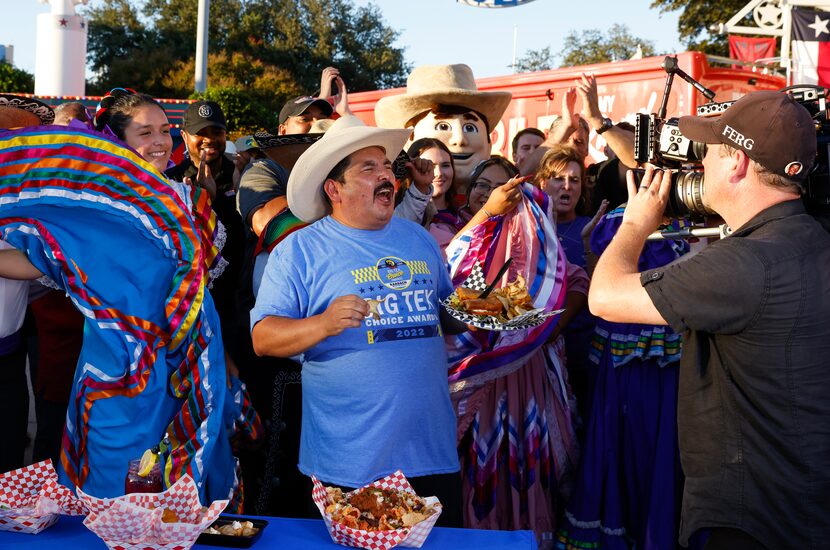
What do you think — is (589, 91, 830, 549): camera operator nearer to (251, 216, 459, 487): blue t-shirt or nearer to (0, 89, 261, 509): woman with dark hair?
(251, 216, 459, 487): blue t-shirt

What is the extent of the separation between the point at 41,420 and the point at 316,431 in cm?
147

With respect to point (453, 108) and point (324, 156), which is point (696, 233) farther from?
point (453, 108)

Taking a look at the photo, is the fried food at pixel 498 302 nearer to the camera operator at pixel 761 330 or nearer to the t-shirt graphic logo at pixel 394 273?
the t-shirt graphic logo at pixel 394 273

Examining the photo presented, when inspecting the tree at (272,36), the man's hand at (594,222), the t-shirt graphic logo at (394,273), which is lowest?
the t-shirt graphic logo at (394,273)

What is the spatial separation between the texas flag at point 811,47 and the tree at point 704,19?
12249mm

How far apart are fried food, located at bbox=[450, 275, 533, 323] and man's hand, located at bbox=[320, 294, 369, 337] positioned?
48 centimetres

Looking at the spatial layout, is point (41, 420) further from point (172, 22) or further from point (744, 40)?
point (172, 22)

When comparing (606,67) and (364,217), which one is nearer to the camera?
(364,217)

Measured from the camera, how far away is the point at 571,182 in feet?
14.8

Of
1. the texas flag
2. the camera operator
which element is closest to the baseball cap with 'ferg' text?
the camera operator

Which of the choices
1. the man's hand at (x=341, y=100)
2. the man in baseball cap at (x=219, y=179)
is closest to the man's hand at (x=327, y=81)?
the man's hand at (x=341, y=100)

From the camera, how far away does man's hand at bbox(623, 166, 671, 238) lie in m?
2.62

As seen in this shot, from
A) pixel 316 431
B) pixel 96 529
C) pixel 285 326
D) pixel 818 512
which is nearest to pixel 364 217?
pixel 285 326

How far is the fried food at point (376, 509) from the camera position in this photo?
2.23 m
